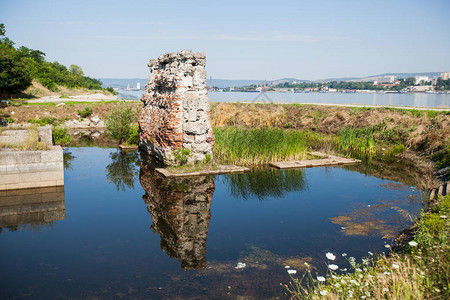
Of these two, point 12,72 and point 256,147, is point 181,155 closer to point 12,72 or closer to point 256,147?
point 256,147

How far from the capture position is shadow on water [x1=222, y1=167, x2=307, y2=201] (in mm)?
12016

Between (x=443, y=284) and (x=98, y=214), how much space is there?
27.5 ft

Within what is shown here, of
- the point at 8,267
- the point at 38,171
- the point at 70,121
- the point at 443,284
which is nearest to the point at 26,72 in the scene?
the point at 70,121

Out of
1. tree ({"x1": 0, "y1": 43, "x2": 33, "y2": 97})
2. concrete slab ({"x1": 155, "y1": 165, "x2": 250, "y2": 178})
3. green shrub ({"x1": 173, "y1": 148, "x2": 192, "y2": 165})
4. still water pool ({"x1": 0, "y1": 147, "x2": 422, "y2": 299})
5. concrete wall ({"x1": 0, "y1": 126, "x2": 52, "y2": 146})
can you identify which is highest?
tree ({"x1": 0, "y1": 43, "x2": 33, "y2": 97})

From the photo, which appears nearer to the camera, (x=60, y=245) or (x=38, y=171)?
(x=60, y=245)

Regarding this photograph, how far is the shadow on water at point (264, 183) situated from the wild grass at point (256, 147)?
1.31m

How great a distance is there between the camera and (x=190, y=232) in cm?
855

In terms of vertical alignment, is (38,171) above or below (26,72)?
below

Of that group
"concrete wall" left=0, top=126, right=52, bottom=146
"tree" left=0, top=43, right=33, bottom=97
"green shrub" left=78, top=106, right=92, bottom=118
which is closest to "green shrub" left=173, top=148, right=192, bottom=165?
"concrete wall" left=0, top=126, right=52, bottom=146

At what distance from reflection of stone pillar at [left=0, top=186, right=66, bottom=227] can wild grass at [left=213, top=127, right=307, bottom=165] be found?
286 inches

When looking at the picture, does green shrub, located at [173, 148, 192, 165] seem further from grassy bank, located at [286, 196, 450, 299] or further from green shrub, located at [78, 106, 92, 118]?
green shrub, located at [78, 106, 92, 118]

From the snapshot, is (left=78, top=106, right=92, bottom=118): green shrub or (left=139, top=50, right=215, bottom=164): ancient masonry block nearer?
(left=139, top=50, right=215, bottom=164): ancient masonry block

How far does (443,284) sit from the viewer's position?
4.45m

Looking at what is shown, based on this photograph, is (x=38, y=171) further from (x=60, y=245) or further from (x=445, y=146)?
(x=445, y=146)
